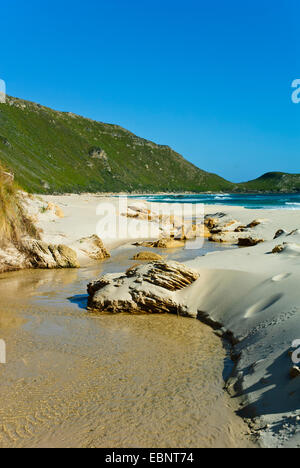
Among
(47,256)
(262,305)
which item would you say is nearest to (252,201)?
(47,256)

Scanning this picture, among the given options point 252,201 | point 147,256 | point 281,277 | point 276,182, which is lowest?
point 147,256

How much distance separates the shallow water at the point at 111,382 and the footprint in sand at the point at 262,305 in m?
0.67

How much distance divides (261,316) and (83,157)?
147139mm

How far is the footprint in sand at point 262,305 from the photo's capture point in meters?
5.31

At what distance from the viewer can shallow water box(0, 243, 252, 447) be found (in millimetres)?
3047

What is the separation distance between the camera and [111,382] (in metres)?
3.98

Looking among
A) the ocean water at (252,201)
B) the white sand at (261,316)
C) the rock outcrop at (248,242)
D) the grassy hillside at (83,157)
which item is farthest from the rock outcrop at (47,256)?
the grassy hillside at (83,157)

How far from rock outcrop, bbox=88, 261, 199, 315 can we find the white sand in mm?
230

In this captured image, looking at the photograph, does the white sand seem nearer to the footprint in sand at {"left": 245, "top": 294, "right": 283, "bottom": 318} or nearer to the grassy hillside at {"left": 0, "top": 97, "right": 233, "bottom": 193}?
the footprint in sand at {"left": 245, "top": 294, "right": 283, "bottom": 318}

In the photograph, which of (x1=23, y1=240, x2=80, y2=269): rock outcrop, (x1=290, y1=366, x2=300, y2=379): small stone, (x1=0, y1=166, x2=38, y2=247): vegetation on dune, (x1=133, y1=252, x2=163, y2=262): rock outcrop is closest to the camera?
(x1=290, y1=366, x2=300, y2=379): small stone

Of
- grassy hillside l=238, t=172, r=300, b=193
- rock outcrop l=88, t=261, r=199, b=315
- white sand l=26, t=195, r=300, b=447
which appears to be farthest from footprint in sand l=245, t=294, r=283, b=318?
grassy hillside l=238, t=172, r=300, b=193

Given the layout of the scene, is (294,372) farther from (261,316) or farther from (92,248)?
(92,248)

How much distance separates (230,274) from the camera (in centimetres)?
691

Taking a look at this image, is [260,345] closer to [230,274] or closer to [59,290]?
[230,274]
